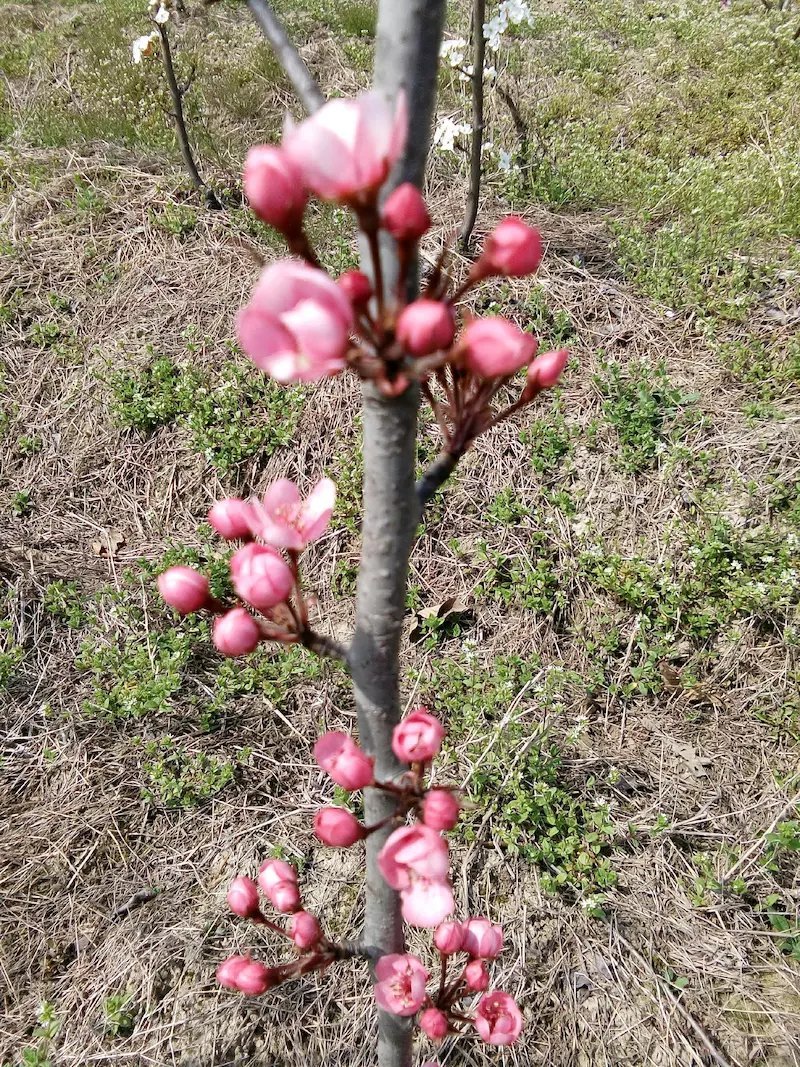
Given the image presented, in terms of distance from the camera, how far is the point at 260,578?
0.95m

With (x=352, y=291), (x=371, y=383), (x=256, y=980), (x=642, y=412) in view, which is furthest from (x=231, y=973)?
(x=642, y=412)

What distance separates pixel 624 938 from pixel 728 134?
5809mm

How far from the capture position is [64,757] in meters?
3.01

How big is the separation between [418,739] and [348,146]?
29.0 inches

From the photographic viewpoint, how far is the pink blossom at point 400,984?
129 centimetres

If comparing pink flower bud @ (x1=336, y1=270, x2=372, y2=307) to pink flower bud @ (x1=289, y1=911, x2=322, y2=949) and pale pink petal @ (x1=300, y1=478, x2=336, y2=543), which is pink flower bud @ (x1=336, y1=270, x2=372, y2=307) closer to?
pale pink petal @ (x1=300, y1=478, x2=336, y2=543)

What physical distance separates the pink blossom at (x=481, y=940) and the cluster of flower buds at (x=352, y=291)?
1.23 metres

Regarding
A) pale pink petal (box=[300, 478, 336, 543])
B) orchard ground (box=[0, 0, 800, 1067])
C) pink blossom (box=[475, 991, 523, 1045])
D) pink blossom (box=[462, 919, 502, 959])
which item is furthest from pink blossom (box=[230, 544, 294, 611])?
orchard ground (box=[0, 0, 800, 1067])

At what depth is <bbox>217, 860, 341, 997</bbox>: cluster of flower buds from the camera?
131 cm

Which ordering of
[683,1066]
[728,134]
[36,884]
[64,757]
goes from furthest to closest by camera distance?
[728,134] → [64,757] → [36,884] → [683,1066]

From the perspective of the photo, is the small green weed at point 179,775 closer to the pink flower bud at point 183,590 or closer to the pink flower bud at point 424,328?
the pink flower bud at point 183,590

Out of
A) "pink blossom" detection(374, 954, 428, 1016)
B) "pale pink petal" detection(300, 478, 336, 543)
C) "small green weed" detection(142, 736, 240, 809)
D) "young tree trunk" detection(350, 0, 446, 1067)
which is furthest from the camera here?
"small green weed" detection(142, 736, 240, 809)

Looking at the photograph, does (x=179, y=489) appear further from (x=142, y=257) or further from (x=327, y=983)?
(x=327, y=983)

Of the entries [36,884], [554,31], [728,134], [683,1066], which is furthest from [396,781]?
[554,31]
